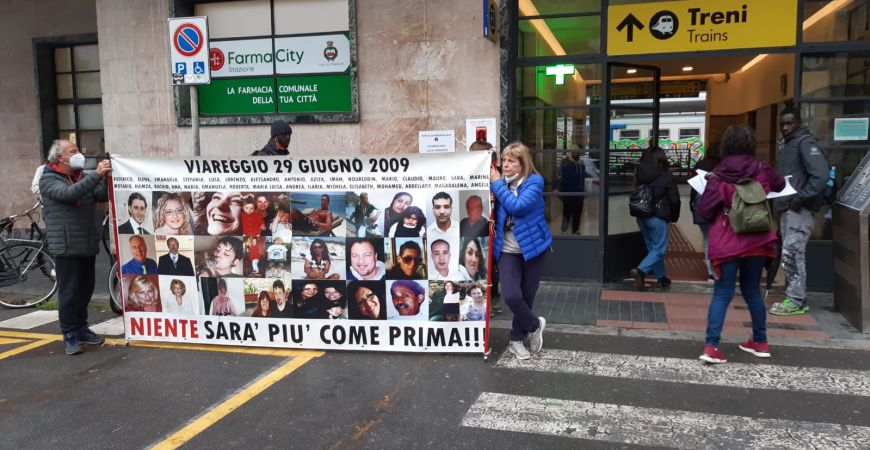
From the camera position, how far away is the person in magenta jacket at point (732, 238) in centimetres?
506

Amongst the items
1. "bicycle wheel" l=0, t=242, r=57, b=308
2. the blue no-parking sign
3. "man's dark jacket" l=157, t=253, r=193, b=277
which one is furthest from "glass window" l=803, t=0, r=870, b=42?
"bicycle wheel" l=0, t=242, r=57, b=308

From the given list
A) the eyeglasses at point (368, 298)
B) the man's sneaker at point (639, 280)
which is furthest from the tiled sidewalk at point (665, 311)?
the eyeglasses at point (368, 298)

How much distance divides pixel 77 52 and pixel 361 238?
33.4 ft

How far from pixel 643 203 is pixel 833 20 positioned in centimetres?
292

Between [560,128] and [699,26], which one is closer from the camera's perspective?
[699,26]

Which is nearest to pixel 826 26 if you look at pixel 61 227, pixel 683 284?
pixel 683 284

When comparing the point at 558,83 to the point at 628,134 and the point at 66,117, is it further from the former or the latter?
the point at 66,117

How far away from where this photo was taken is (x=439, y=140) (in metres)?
8.40

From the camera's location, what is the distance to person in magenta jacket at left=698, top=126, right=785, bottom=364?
5059 mm

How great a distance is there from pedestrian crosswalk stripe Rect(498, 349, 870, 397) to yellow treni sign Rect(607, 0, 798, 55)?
13.4 ft

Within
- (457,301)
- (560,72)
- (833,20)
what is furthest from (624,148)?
(457,301)

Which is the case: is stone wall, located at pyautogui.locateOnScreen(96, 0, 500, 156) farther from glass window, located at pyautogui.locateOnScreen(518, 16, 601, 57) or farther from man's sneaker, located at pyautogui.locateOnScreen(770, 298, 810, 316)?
man's sneaker, located at pyautogui.locateOnScreen(770, 298, 810, 316)

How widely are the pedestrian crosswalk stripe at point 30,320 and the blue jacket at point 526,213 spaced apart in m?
5.11

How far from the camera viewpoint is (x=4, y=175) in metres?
13.1
